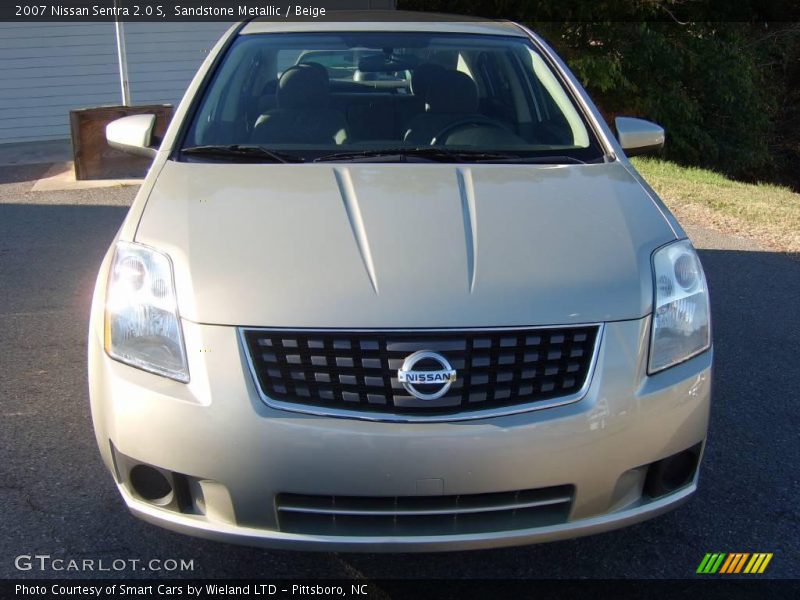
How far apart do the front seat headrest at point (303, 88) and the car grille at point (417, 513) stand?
2127 millimetres

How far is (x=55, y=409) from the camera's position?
3.84m

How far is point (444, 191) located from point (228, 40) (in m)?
1.64

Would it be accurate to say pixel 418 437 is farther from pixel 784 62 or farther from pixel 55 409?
pixel 784 62

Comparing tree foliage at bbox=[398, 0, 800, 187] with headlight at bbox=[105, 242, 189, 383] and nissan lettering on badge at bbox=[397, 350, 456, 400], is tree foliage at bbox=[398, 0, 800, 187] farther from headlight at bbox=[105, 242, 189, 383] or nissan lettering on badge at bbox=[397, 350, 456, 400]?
nissan lettering on badge at bbox=[397, 350, 456, 400]

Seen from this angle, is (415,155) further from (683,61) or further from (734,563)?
(683,61)

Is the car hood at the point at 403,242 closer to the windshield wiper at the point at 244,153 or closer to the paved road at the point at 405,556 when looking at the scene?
the windshield wiper at the point at 244,153

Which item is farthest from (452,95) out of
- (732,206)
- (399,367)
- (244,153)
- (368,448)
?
(732,206)

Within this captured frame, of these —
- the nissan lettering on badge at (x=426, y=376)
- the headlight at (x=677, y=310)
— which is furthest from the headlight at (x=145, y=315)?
the headlight at (x=677, y=310)

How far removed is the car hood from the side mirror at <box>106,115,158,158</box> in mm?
643

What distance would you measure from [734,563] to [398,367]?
1.38 meters

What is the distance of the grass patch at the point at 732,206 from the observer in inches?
288

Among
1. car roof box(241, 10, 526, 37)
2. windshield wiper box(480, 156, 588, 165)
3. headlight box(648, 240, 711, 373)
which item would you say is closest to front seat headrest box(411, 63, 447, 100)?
car roof box(241, 10, 526, 37)

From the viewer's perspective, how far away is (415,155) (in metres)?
3.43

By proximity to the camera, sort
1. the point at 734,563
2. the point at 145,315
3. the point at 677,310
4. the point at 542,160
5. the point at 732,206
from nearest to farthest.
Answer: the point at 145,315
the point at 677,310
the point at 734,563
the point at 542,160
the point at 732,206
